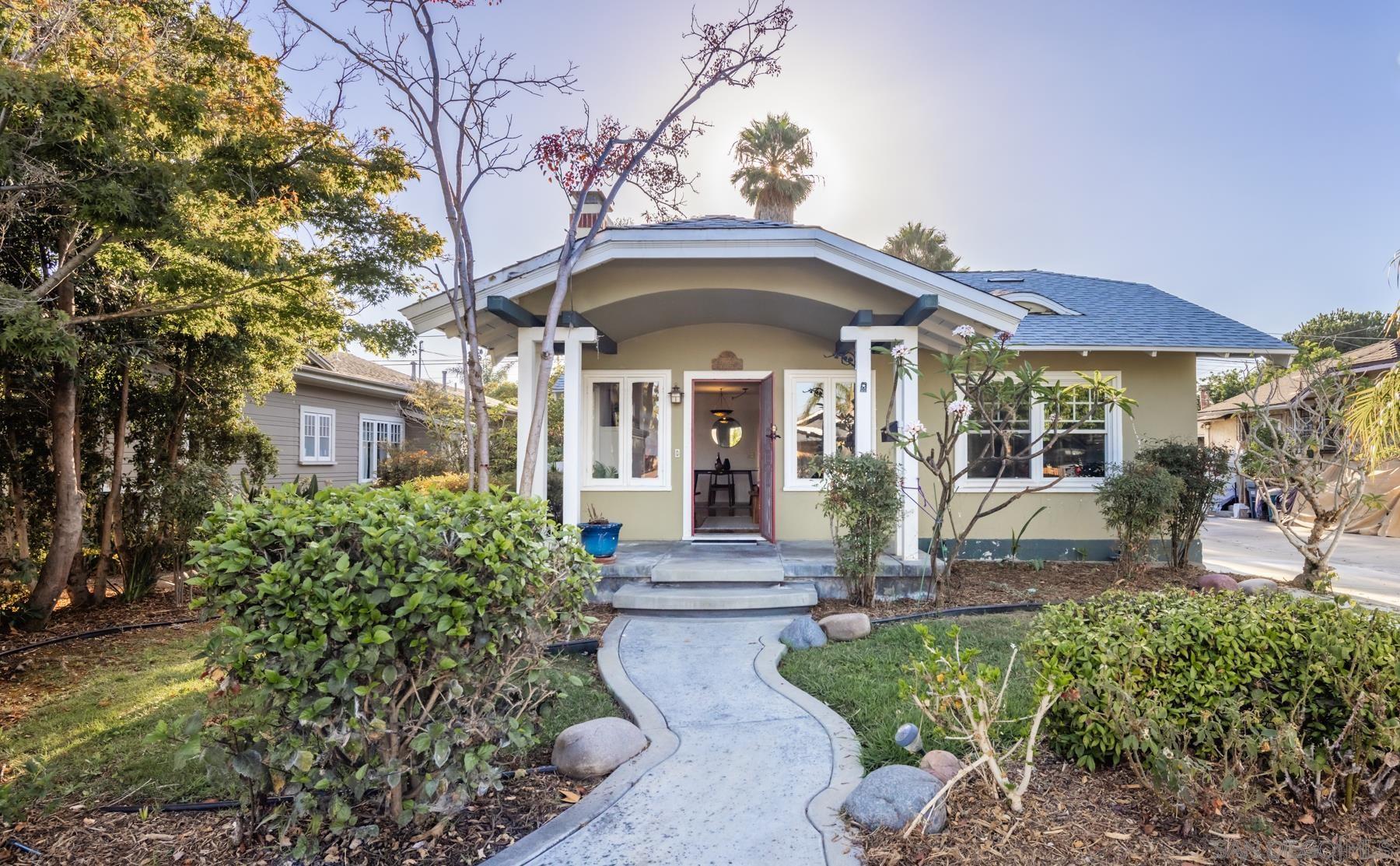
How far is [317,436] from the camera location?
14.5 m

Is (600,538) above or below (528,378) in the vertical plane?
below

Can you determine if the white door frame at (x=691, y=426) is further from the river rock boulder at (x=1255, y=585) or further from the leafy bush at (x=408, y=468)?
the leafy bush at (x=408, y=468)

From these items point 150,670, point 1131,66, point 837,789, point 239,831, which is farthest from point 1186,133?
point 150,670

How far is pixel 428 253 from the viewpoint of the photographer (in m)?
8.47

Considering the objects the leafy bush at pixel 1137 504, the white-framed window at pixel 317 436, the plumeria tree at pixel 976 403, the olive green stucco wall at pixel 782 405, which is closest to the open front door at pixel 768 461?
the olive green stucco wall at pixel 782 405

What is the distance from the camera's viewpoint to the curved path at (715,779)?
7.82 ft

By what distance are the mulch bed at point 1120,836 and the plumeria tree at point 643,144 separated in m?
4.65

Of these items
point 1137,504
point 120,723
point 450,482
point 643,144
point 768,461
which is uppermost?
point 643,144

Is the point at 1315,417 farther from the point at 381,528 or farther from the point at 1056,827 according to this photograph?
the point at 381,528

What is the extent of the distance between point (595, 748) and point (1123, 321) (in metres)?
8.91

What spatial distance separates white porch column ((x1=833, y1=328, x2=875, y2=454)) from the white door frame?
1.88m

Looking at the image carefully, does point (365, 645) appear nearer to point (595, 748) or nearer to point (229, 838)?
point (229, 838)

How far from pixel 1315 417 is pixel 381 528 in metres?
8.74

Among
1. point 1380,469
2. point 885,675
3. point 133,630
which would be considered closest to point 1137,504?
point 885,675
